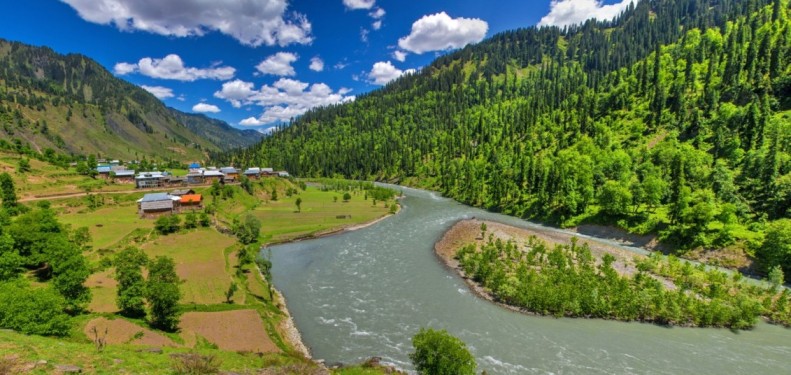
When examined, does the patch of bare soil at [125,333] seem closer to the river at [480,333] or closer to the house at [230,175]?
the river at [480,333]

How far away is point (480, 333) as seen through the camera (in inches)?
1387

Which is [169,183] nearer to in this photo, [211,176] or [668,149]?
[211,176]

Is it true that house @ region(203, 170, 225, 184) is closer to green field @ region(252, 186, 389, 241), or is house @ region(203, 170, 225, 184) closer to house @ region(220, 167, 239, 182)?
house @ region(220, 167, 239, 182)

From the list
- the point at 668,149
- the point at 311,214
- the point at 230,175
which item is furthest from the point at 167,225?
the point at 668,149

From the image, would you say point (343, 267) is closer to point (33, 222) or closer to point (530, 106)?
point (33, 222)

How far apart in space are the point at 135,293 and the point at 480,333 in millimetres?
33644

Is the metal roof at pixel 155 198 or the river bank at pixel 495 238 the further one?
the metal roof at pixel 155 198

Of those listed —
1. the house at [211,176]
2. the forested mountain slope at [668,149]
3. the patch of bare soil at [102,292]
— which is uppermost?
the forested mountain slope at [668,149]

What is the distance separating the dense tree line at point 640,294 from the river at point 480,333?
1383 mm

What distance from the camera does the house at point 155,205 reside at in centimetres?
7438

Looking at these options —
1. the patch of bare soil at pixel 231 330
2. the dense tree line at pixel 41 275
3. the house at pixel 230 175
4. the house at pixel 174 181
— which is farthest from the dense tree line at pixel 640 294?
the house at pixel 230 175

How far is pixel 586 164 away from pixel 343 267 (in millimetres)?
69073

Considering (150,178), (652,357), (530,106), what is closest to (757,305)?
(652,357)

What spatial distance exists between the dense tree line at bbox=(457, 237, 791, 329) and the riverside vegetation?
22.9 meters
